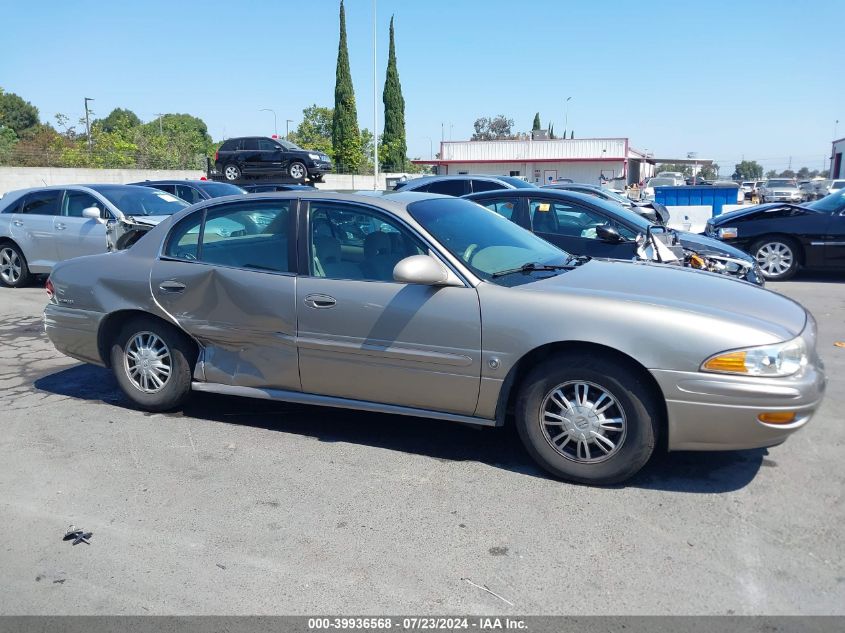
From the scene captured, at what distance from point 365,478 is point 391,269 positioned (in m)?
1.29

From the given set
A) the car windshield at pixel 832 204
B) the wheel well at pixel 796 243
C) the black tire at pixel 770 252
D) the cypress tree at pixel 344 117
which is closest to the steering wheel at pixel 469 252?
the black tire at pixel 770 252

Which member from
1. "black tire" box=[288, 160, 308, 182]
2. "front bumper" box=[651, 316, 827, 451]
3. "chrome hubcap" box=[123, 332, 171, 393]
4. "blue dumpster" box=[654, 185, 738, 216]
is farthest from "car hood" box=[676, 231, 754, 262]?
"black tire" box=[288, 160, 308, 182]

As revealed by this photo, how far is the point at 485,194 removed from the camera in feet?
28.9

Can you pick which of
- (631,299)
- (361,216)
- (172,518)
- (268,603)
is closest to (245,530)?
(172,518)

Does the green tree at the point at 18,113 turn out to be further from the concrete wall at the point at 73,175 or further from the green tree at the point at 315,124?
→ the concrete wall at the point at 73,175

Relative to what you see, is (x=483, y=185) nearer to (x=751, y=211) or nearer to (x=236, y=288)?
(x=751, y=211)

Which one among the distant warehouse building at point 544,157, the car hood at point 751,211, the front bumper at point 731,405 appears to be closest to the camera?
the front bumper at point 731,405

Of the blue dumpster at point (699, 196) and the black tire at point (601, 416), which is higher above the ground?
the blue dumpster at point (699, 196)

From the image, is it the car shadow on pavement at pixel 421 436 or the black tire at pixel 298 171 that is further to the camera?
the black tire at pixel 298 171

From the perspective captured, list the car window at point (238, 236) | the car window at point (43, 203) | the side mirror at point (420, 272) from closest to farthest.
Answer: the side mirror at point (420, 272) < the car window at point (238, 236) < the car window at point (43, 203)

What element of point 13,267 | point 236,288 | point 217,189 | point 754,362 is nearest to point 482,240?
point 236,288

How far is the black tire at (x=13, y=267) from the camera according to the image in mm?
11117

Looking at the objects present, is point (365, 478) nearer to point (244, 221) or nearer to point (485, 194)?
point (244, 221)

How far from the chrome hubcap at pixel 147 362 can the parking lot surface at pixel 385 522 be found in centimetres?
27
